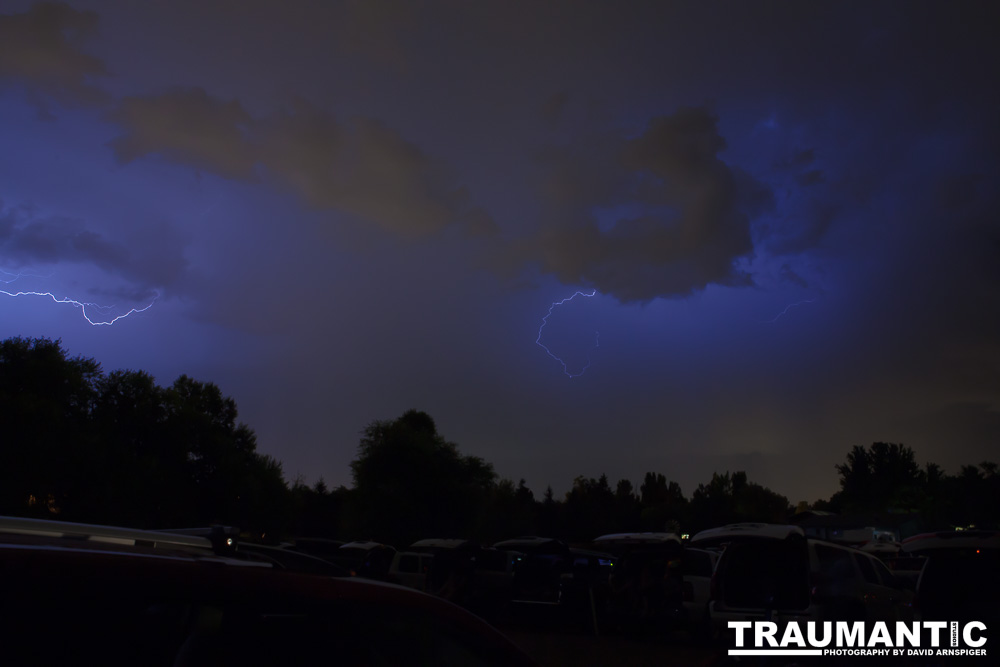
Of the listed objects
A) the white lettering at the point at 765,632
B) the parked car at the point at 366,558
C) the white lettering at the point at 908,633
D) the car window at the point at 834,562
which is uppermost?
the car window at the point at 834,562

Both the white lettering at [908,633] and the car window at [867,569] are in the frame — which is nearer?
the white lettering at [908,633]

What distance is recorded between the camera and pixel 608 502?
297ft

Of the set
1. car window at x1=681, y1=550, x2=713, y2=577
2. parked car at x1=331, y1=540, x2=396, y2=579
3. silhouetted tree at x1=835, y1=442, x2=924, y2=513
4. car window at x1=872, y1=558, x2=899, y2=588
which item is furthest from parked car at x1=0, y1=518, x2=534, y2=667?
silhouetted tree at x1=835, y1=442, x2=924, y2=513

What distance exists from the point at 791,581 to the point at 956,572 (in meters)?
1.89

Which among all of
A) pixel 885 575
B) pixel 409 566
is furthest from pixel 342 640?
pixel 409 566

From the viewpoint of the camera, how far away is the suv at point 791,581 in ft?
25.4

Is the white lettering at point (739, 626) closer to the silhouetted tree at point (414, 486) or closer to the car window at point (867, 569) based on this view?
the car window at point (867, 569)

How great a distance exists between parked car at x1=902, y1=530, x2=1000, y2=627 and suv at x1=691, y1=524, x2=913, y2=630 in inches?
31.0

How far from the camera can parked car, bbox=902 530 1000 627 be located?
7258 millimetres

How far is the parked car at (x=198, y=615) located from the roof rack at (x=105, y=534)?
21 mm

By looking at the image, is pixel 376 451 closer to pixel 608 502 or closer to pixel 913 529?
pixel 608 502

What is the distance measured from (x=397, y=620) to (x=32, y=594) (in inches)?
38.2

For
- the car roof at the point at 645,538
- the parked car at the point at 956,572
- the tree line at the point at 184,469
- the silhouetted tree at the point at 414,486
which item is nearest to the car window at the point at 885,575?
the parked car at the point at 956,572

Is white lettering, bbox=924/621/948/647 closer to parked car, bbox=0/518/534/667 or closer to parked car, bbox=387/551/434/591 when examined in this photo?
parked car, bbox=0/518/534/667
